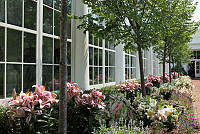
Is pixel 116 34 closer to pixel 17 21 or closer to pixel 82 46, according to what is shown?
pixel 82 46

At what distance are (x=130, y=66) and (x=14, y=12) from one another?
8.14 meters

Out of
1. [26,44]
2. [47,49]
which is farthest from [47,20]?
[26,44]

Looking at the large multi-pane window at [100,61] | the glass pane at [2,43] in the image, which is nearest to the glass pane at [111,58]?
the large multi-pane window at [100,61]

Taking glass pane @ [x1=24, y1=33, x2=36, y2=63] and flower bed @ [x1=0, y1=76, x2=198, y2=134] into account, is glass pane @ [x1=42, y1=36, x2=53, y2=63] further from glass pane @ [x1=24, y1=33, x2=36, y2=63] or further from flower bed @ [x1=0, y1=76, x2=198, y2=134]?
flower bed @ [x1=0, y1=76, x2=198, y2=134]

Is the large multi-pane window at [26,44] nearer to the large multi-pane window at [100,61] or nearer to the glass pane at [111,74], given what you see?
the large multi-pane window at [100,61]

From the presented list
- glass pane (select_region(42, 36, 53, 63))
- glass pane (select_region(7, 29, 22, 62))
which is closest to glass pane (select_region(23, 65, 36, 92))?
glass pane (select_region(7, 29, 22, 62))

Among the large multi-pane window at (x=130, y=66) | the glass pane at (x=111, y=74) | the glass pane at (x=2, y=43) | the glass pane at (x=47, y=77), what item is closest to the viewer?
the glass pane at (x=2, y=43)

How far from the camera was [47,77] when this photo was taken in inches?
165

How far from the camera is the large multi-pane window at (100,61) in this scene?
20.5ft

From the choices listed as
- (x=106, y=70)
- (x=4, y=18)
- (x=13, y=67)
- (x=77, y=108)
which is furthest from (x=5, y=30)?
(x=106, y=70)

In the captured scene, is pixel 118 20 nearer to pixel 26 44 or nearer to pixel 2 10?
pixel 26 44

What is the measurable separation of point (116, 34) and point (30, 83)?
7.35ft

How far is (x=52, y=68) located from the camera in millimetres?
4344

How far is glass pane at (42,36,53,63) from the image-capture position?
411cm
